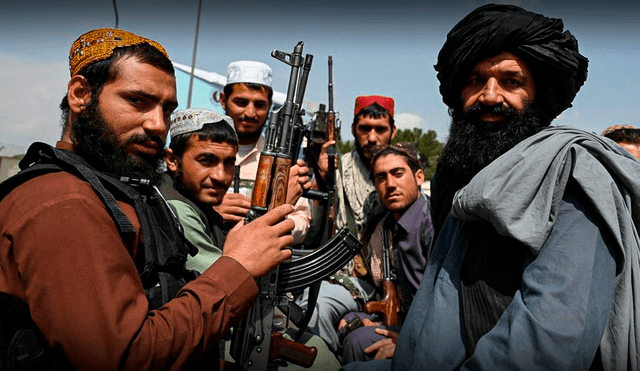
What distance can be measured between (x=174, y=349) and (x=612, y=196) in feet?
5.20

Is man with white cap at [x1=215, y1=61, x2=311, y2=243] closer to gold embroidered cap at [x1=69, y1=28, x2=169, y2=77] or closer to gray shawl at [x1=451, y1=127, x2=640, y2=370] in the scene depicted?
gold embroidered cap at [x1=69, y1=28, x2=169, y2=77]

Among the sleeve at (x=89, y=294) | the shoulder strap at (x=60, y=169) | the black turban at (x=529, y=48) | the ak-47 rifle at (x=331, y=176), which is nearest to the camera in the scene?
the sleeve at (x=89, y=294)

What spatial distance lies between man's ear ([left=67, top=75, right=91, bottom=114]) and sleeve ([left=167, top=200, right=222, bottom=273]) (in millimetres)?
731

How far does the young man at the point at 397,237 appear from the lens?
3439 mm

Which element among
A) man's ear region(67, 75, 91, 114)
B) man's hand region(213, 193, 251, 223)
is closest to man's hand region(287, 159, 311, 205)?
man's hand region(213, 193, 251, 223)

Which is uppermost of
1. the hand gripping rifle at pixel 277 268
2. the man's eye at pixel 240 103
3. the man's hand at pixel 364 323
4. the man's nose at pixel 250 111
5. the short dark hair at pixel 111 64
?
the man's eye at pixel 240 103

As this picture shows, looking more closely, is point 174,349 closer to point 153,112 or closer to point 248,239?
point 248,239

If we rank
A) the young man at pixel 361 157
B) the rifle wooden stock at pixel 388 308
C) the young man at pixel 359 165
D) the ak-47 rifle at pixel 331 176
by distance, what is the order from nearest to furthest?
the rifle wooden stock at pixel 388 308 < the ak-47 rifle at pixel 331 176 < the young man at pixel 359 165 < the young man at pixel 361 157

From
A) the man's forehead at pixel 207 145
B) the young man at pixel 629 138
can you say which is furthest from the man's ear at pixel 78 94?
the young man at pixel 629 138

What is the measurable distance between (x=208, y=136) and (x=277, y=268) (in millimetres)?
996

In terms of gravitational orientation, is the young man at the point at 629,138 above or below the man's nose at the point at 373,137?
above

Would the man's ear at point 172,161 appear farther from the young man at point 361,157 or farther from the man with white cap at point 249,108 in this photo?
the young man at point 361,157

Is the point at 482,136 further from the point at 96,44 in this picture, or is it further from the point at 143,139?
the point at 96,44

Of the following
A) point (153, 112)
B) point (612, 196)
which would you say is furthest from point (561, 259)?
point (153, 112)
